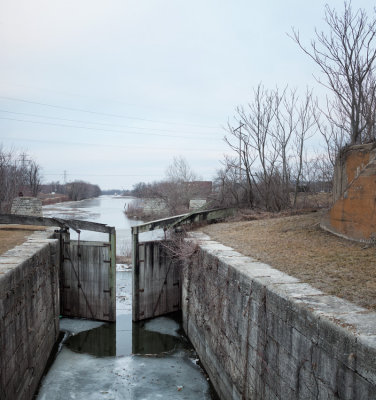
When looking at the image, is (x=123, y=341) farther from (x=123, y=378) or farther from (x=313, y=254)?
(x=313, y=254)

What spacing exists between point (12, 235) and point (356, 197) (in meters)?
8.87

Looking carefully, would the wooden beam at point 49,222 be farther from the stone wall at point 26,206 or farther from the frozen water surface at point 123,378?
the stone wall at point 26,206

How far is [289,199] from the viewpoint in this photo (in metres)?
15.1

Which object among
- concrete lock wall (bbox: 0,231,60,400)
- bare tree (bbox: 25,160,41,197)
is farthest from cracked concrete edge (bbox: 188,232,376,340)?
bare tree (bbox: 25,160,41,197)

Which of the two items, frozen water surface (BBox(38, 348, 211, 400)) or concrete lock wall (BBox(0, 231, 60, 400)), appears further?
frozen water surface (BBox(38, 348, 211, 400))

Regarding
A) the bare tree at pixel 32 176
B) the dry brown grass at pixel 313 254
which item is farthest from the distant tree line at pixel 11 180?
the dry brown grass at pixel 313 254

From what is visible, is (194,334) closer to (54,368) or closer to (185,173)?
(54,368)

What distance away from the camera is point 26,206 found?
598 inches

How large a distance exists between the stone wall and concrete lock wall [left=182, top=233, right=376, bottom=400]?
396 inches

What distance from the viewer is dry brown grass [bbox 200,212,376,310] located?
4.39 m

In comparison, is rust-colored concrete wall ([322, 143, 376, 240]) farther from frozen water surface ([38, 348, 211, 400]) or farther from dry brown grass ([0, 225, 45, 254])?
dry brown grass ([0, 225, 45, 254])

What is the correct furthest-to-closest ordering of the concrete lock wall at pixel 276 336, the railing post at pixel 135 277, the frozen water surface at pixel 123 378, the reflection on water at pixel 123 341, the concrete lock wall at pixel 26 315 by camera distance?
the railing post at pixel 135 277 → the reflection on water at pixel 123 341 → the frozen water surface at pixel 123 378 → the concrete lock wall at pixel 26 315 → the concrete lock wall at pixel 276 336

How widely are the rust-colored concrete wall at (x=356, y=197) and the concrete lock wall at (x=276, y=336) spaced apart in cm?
206

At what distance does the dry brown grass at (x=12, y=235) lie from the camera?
329 inches
